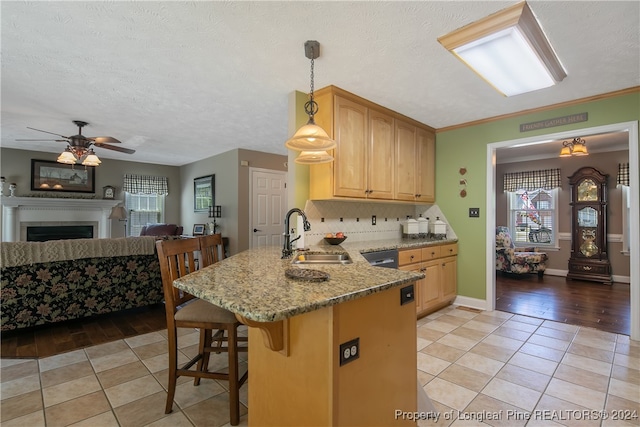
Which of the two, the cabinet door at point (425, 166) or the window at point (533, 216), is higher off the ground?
the cabinet door at point (425, 166)

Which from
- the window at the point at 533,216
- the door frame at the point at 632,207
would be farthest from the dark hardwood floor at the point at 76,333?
the window at the point at 533,216

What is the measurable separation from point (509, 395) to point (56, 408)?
290cm

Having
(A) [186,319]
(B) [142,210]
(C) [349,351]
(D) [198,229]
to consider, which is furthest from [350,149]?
(B) [142,210]

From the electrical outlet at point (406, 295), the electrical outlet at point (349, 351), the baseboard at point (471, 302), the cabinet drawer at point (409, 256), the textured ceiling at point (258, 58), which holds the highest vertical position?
the textured ceiling at point (258, 58)

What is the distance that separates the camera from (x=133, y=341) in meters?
2.98

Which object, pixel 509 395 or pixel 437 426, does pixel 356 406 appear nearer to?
pixel 437 426

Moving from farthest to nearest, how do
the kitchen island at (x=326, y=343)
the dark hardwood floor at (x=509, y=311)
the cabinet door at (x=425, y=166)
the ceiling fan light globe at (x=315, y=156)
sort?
1. the cabinet door at (x=425, y=166)
2. the dark hardwood floor at (x=509, y=311)
3. the ceiling fan light globe at (x=315, y=156)
4. the kitchen island at (x=326, y=343)

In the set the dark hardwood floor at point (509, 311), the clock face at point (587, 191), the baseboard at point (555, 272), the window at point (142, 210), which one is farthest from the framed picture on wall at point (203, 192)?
the clock face at point (587, 191)

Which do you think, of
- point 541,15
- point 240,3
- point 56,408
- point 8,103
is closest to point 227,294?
point 240,3

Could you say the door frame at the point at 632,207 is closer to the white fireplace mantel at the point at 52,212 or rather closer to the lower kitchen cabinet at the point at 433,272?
the lower kitchen cabinet at the point at 433,272

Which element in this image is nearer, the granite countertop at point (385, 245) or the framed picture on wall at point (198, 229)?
the granite countertop at point (385, 245)

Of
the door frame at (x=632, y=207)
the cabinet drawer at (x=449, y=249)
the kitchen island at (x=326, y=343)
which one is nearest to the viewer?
the kitchen island at (x=326, y=343)

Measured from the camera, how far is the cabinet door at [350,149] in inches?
122

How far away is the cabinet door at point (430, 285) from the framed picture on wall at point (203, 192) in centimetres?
456
